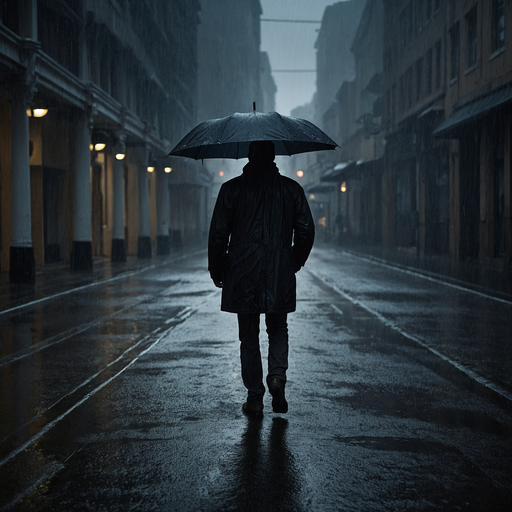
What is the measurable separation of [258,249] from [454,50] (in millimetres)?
26333

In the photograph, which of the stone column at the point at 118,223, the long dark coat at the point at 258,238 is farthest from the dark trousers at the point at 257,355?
the stone column at the point at 118,223

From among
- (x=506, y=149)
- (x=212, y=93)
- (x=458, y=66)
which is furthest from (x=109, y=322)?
(x=212, y=93)

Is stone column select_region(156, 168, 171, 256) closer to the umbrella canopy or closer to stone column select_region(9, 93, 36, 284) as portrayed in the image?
stone column select_region(9, 93, 36, 284)

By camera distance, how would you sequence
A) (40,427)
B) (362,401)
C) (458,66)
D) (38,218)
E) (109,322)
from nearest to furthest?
(40,427), (362,401), (109,322), (38,218), (458,66)

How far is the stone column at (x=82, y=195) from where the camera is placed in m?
24.1

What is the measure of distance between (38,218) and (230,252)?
21.5 m

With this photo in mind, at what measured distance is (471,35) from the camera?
2702 centimetres

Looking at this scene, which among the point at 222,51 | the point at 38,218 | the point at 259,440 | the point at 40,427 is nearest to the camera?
the point at 259,440

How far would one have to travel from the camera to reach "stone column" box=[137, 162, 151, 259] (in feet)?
112

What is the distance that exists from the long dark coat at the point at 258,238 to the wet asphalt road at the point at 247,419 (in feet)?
2.75

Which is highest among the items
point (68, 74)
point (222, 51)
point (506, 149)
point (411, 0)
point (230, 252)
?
point (222, 51)

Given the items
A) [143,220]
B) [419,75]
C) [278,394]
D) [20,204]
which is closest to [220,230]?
[278,394]

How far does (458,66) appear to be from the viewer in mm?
28312

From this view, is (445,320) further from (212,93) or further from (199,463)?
(212,93)
